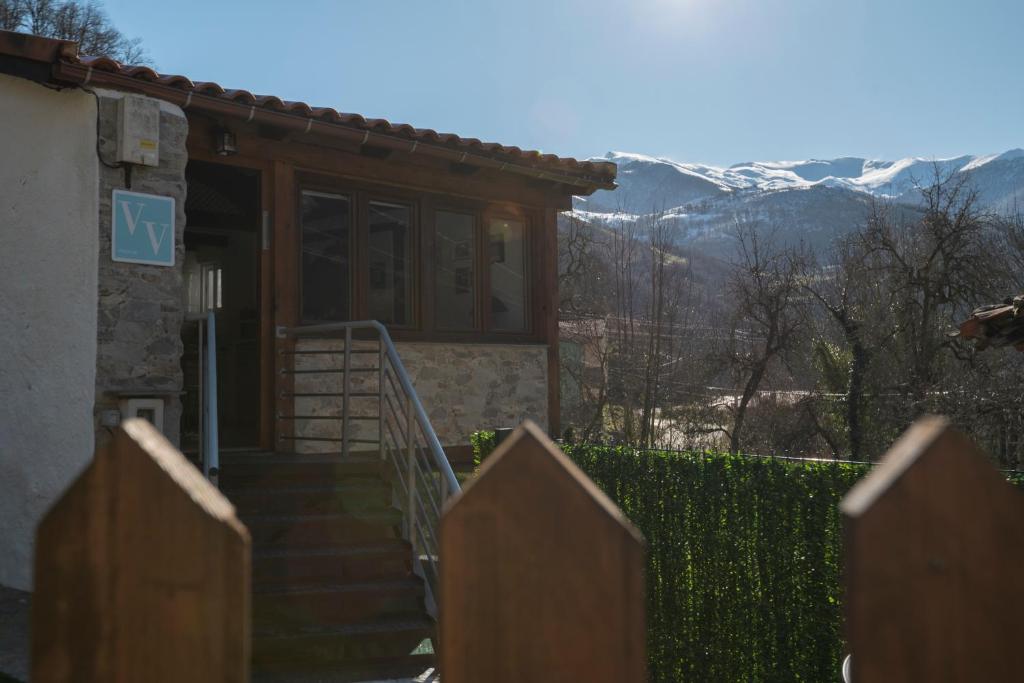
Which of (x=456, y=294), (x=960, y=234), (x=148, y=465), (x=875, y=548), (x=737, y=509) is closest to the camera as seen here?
(x=875, y=548)

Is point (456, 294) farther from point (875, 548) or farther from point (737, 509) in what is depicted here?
point (875, 548)

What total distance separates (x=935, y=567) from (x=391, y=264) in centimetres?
772

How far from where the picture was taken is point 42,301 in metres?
6.34

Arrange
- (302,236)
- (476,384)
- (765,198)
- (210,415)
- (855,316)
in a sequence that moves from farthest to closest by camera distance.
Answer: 1. (765,198)
2. (855,316)
3. (476,384)
4. (302,236)
5. (210,415)

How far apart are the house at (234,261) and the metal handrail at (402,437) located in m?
0.11

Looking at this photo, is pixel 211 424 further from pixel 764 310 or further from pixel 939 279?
pixel 764 310

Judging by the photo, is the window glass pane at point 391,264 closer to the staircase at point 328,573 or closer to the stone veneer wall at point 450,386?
the stone veneer wall at point 450,386

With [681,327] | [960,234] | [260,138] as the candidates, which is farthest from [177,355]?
[681,327]

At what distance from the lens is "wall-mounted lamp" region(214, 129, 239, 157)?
23.3 ft

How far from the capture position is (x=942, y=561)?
112 cm

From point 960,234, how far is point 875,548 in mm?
20650

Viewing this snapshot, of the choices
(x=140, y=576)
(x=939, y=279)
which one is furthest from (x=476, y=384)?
(x=939, y=279)

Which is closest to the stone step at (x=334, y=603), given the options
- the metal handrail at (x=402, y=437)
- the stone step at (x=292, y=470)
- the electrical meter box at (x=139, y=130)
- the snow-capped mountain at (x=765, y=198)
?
the metal handrail at (x=402, y=437)

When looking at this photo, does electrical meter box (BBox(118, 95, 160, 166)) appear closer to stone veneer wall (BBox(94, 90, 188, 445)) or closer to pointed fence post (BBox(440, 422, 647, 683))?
stone veneer wall (BBox(94, 90, 188, 445))
